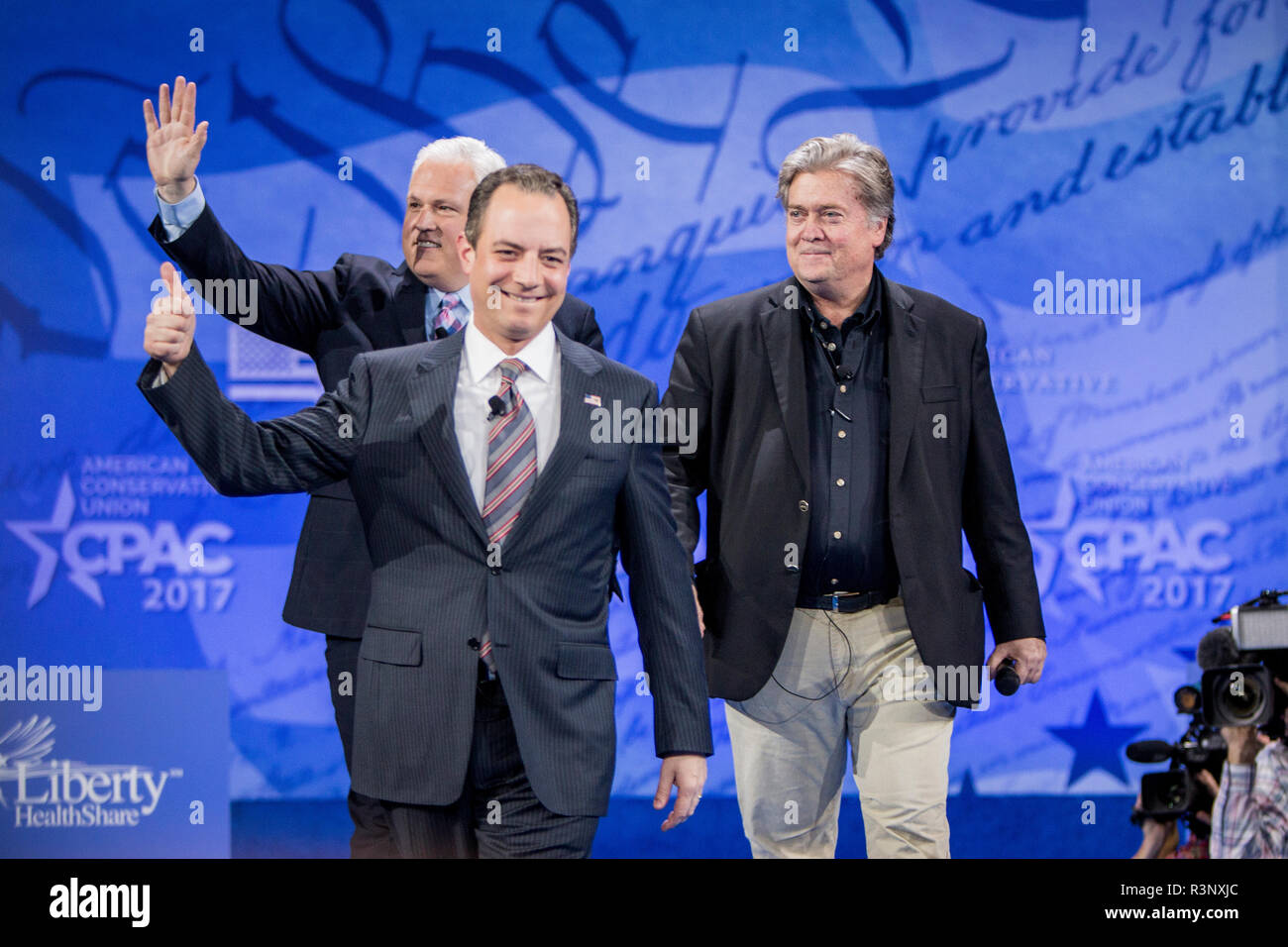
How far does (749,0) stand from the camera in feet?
15.9

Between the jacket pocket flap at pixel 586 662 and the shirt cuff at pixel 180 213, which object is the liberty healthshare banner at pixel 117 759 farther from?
the jacket pocket flap at pixel 586 662

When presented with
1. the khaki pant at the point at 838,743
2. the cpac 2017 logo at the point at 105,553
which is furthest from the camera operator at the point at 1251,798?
the cpac 2017 logo at the point at 105,553

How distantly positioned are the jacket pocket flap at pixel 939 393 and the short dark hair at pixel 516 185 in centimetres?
103

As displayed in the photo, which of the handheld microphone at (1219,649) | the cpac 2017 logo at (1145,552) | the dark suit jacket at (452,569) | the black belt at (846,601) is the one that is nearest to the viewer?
the dark suit jacket at (452,569)

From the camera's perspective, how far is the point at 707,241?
195 inches

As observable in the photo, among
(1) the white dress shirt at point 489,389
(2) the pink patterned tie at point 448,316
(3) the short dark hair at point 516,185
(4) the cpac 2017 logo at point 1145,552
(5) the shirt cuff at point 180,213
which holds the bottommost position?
(4) the cpac 2017 logo at point 1145,552

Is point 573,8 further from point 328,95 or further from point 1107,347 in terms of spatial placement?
point 1107,347

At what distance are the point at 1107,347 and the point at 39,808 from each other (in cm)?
401

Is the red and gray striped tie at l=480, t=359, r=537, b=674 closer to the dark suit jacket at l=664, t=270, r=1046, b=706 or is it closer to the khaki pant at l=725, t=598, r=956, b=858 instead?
the dark suit jacket at l=664, t=270, r=1046, b=706

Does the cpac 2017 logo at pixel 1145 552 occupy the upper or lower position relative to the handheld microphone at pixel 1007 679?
upper

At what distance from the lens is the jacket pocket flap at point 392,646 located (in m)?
2.57

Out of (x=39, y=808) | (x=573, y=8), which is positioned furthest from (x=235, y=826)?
(x=573, y=8)

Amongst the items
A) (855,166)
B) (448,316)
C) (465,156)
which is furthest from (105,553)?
(855,166)
